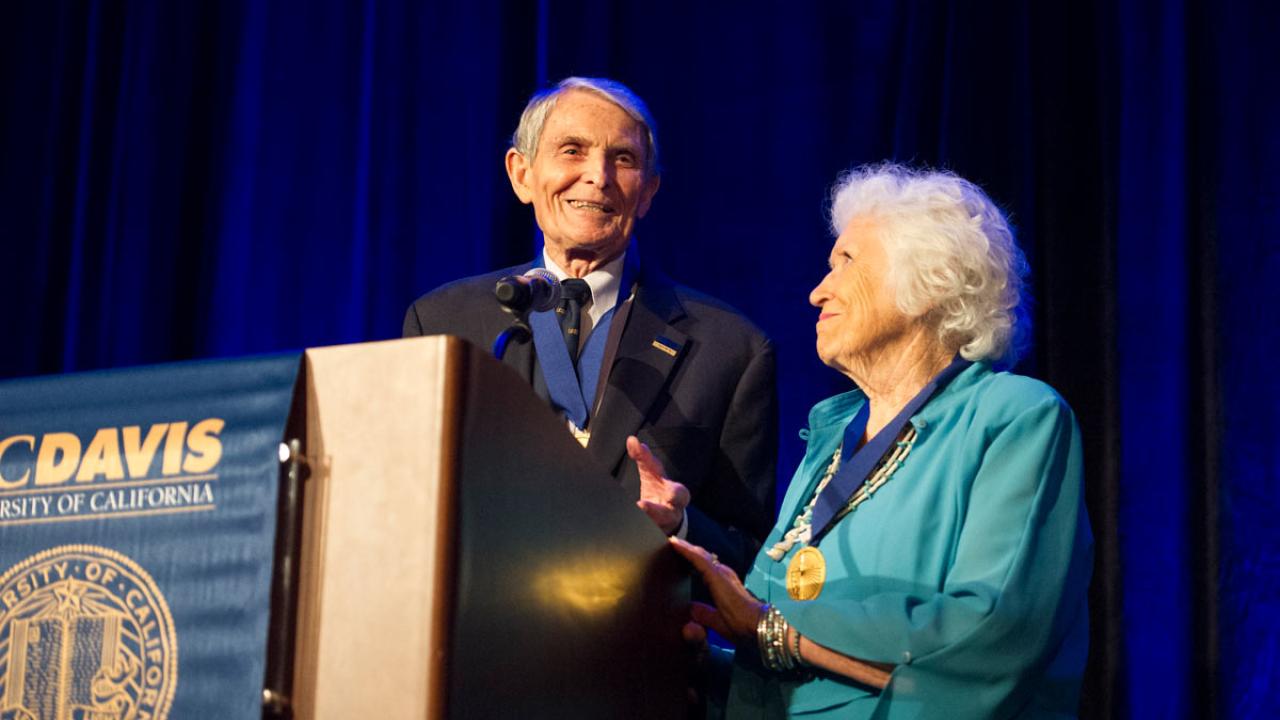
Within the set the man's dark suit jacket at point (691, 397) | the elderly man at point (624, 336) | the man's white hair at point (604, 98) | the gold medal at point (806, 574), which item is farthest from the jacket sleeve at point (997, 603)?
the man's white hair at point (604, 98)

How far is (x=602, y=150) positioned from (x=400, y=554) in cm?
184

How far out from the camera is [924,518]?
190cm

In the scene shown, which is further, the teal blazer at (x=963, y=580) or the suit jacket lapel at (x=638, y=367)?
the suit jacket lapel at (x=638, y=367)

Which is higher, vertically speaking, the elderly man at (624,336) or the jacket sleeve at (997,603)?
the elderly man at (624,336)

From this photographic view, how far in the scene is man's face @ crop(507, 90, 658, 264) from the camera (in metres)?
2.76

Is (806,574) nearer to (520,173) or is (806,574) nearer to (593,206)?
(593,206)

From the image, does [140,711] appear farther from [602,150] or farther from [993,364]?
[602,150]

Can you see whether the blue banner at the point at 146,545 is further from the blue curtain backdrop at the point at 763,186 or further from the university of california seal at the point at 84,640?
the blue curtain backdrop at the point at 763,186

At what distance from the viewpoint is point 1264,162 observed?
2934 mm

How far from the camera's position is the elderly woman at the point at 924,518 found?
1752mm

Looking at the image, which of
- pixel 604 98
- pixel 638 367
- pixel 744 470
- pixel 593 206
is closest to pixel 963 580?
pixel 744 470

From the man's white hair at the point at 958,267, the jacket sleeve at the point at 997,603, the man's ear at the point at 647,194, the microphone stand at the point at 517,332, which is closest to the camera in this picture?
the jacket sleeve at the point at 997,603

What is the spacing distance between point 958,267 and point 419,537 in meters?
1.31

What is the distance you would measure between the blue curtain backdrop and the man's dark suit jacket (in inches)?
32.8
